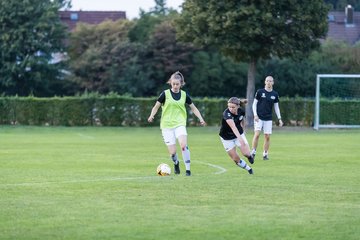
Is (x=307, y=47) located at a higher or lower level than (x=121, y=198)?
higher

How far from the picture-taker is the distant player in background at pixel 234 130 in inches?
769

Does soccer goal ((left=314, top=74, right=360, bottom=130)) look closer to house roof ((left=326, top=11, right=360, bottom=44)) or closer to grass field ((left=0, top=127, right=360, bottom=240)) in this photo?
grass field ((left=0, top=127, right=360, bottom=240))

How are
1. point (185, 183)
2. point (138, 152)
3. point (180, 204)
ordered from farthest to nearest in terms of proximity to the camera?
point (138, 152) → point (185, 183) → point (180, 204)

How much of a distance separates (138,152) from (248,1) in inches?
879

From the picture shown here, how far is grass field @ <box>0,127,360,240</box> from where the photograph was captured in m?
11.8

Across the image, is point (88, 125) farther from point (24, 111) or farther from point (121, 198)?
point (121, 198)

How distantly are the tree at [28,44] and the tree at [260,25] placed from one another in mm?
21381

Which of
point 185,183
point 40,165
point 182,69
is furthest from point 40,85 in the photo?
point 185,183

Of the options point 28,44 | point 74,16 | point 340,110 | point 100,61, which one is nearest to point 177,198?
point 340,110

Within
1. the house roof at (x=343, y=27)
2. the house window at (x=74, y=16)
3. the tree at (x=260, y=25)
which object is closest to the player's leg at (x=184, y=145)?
the tree at (x=260, y=25)

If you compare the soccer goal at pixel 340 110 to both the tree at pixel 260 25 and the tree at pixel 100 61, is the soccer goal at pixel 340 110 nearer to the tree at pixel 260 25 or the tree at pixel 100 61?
the tree at pixel 260 25

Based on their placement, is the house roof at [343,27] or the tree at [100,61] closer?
the tree at [100,61]

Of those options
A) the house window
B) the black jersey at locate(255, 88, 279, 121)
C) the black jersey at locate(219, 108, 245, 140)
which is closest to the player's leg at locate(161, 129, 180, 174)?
the black jersey at locate(219, 108, 245, 140)

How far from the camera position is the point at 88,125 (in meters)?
52.4
